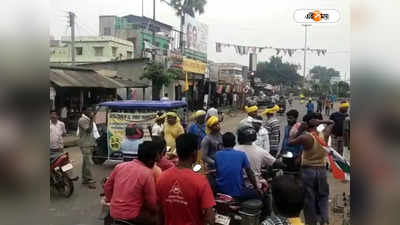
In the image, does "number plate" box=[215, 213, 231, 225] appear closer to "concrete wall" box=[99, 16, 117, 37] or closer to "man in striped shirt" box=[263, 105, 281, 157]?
"man in striped shirt" box=[263, 105, 281, 157]

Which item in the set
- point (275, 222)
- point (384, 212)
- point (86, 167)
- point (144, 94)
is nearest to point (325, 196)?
point (275, 222)

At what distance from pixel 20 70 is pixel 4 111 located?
0.18 metres

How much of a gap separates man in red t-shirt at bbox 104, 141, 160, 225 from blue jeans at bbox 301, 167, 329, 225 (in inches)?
79.9

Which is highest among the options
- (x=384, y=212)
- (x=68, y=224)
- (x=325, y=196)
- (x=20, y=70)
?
(x=20, y=70)

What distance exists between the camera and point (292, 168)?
459cm

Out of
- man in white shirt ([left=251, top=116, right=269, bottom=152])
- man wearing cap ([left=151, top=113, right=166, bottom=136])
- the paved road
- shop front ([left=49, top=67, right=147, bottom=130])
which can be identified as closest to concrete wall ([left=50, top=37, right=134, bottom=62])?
shop front ([left=49, top=67, right=147, bottom=130])

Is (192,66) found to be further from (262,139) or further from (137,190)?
(137,190)

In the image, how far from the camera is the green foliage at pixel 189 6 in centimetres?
3331

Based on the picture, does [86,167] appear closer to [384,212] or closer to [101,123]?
[101,123]

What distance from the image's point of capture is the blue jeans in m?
4.55

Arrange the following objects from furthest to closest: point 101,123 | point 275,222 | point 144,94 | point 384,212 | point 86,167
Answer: point 144,94 → point 101,123 → point 86,167 → point 275,222 → point 384,212

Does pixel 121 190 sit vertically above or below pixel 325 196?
above

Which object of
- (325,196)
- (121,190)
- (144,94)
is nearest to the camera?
(121,190)

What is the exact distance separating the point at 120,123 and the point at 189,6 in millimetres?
28652
